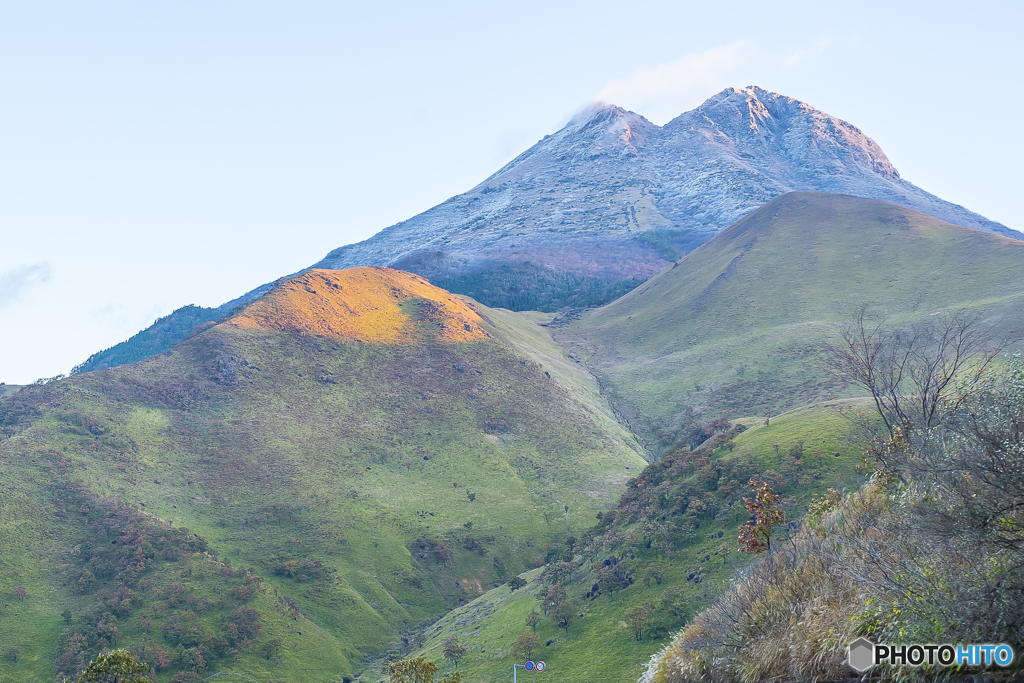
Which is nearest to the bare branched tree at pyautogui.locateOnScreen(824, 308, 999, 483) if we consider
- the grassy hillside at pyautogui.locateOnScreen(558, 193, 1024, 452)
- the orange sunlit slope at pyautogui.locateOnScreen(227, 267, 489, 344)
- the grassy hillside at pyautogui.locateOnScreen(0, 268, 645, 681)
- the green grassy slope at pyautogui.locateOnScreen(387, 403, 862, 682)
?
the green grassy slope at pyautogui.locateOnScreen(387, 403, 862, 682)

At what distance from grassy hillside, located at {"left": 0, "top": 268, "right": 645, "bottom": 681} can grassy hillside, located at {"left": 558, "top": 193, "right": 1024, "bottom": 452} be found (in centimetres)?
1618

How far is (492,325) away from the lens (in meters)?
169

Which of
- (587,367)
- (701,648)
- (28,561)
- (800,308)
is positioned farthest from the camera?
(587,367)

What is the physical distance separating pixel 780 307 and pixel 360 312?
9599 cm

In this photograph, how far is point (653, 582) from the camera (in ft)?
181

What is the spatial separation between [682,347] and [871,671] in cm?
14632

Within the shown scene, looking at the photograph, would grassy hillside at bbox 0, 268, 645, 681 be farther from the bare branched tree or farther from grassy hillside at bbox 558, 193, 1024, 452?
the bare branched tree

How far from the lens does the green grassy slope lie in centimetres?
4962

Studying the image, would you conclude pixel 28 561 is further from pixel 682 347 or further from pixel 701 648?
pixel 682 347

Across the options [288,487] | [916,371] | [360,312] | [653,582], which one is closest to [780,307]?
[916,371]

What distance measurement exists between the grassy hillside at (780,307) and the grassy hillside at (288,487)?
16176mm

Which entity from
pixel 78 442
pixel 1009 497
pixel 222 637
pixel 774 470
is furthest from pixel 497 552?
pixel 1009 497

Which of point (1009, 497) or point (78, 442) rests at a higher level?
point (78, 442)

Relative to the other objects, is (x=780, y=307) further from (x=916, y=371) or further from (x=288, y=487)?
(x=288, y=487)
